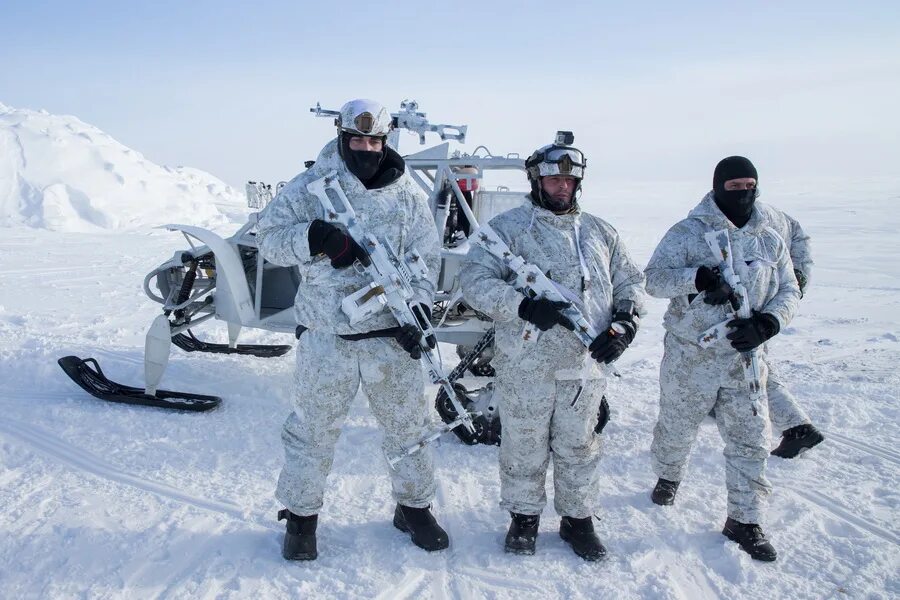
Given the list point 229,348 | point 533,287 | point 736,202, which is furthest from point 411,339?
point 229,348

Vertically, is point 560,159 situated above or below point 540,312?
above

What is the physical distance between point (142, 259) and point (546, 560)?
47.0 feet

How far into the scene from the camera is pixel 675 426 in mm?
3906

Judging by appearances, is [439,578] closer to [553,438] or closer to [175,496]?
[553,438]

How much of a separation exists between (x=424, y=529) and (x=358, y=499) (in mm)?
Result: 712

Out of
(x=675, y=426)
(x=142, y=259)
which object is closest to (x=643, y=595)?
(x=675, y=426)

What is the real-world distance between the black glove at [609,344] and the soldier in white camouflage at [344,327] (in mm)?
900

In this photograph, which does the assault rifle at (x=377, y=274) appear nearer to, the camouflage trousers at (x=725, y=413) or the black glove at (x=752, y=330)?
the camouflage trousers at (x=725, y=413)

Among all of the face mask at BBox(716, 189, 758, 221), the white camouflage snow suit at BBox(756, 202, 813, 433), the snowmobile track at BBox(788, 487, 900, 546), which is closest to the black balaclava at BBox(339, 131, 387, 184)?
the face mask at BBox(716, 189, 758, 221)

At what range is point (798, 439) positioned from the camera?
13.0ft

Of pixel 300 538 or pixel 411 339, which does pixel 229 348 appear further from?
pixel 411 339

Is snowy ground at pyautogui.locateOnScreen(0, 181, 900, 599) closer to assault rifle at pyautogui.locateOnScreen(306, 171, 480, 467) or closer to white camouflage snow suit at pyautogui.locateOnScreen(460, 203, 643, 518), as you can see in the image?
white camouflage snow suit at pyautogui.locateOnScreen(460, 203, 643, 518)

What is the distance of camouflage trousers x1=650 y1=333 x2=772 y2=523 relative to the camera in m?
3.57

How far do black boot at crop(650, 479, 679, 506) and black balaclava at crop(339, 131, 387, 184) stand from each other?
2658mm
